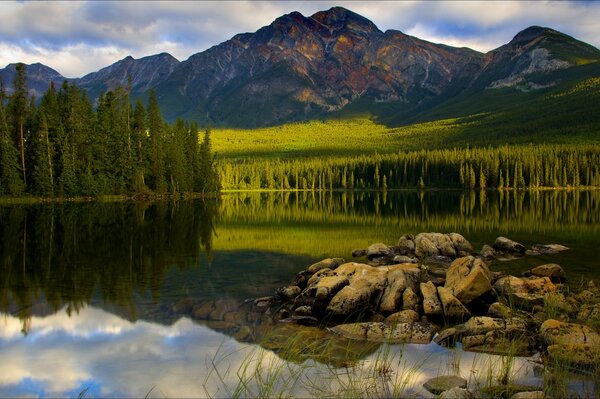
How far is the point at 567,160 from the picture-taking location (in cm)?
19375

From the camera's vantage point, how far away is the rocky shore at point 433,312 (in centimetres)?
1525

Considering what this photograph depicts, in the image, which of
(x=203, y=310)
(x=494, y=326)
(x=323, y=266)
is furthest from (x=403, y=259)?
(x=203, y=310)

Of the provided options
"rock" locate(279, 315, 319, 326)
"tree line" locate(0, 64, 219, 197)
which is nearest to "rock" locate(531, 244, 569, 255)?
"rock" locate(279, 315, 319, 326)

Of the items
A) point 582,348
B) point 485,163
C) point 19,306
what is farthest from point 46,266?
point 485,163

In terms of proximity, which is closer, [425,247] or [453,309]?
[453,309]

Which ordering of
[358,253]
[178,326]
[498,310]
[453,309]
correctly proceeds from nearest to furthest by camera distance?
1. [178,326]
2. [453,309]
3. [498,310]
4. [358,253]

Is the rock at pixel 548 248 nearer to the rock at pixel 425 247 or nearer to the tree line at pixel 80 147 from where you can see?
the rock at pixel 425 247

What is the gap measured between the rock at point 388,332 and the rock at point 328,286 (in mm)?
2856

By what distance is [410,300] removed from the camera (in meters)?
20.1

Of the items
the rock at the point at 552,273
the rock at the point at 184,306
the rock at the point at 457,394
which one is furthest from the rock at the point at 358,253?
the rock at the point at 457,394

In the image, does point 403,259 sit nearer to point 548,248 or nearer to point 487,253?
point 487,253

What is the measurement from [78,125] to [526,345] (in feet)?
300

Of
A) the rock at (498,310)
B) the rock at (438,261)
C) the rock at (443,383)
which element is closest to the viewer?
the rock at (443,383)

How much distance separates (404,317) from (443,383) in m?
6.27
